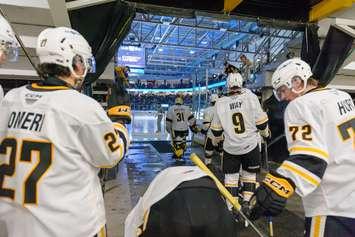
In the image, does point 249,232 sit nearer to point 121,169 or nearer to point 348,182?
point 348,182

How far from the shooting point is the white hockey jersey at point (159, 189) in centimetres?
131

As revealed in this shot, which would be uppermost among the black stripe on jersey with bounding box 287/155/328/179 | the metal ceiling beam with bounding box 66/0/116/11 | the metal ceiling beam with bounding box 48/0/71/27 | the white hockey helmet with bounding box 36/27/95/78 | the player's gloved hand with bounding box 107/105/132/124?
the metal ceiling beam with bounding box 66/0/116/11

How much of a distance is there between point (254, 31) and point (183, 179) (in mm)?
7600

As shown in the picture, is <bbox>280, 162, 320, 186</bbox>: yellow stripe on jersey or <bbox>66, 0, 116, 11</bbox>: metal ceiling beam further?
<bbox>66, 0, 116, 11</bbox>: metal ceiling beam

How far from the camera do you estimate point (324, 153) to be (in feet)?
4.76

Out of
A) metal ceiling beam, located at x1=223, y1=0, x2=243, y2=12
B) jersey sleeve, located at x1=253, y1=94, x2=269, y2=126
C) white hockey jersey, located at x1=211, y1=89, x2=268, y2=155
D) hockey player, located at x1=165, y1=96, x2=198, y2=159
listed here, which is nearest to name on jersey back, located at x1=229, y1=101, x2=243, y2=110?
white hockey jersey, located at x1=211, y1=89, x2=268, y2=155

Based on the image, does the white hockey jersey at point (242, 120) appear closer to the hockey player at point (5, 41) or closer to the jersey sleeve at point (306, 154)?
the jersey sleeve at point (306, 154)

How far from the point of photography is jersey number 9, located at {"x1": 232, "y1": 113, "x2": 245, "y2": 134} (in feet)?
12.1

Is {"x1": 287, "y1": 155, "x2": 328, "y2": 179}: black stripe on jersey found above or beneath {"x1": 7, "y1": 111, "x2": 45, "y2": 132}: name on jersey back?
beneath

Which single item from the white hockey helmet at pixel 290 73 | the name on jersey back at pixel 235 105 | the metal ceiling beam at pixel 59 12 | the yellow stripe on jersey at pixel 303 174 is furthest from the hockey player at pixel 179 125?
the yellow stripe on jersey at pixel 303 174

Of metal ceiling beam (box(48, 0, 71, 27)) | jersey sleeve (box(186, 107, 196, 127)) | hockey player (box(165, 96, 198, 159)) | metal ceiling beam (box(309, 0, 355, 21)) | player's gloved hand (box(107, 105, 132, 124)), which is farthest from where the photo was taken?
jersey sleeve (box(186, 107, 196, 127))

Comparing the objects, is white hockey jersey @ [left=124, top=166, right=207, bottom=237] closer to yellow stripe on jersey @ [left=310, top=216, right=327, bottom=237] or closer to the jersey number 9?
yellow stripe on jersey @ [left=310, top=216, right=327, bottom=237]

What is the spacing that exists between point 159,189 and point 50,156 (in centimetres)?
45

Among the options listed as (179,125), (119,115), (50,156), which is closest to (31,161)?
(50,156)
